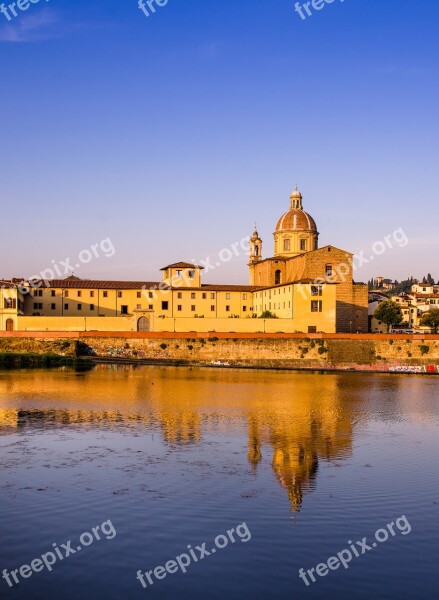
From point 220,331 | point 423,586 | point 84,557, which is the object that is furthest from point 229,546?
point 220,331

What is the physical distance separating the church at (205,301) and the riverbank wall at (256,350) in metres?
4.65

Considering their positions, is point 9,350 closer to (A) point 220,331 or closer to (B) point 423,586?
(A) point 220,331

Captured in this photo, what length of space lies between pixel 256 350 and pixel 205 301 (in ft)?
49.1

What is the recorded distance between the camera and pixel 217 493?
16828 mm

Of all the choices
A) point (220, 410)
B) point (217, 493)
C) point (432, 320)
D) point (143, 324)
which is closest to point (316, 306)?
point (143, 324)

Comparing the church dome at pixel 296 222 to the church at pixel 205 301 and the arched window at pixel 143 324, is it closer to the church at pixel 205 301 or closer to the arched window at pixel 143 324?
the church at pixel 205 301

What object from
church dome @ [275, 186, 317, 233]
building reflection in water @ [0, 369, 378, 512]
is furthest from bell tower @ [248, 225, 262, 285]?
building reflection in water @ [0, 369, 378, 512]

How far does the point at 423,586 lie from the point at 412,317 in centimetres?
9895

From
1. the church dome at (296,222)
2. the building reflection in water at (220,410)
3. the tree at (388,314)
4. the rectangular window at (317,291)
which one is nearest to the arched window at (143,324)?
the rectangular window at (317,291)

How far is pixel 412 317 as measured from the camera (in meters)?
107

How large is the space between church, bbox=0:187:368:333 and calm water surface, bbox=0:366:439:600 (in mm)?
30201

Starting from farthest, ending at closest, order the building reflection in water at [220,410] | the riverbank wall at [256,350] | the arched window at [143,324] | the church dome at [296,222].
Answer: the church dome at [296,222] → the arched window at [143,324] → the riverbank wall at [256,350] → the building reflection in water at [220,410]

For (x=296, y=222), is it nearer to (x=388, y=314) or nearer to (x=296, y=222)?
(x=296, y=222)

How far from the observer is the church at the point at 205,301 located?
64438 mm
